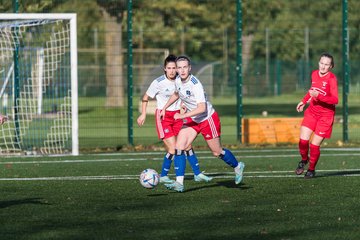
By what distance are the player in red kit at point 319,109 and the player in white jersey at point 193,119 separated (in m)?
1.48

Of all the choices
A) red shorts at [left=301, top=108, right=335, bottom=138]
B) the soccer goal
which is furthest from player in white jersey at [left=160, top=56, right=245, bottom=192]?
the soccer goal

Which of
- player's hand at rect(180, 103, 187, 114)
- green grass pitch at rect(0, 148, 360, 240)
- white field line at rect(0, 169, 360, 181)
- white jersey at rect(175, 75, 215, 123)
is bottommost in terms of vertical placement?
white field line at rect(0, 169, 360, 181)

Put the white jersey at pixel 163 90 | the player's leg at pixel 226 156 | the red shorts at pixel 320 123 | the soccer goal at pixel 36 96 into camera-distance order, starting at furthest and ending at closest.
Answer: the soccer goal at pixel 36 96, the white jersey at pixel 163 90, the red shorts at pixel 320 123, the player's leg at pixel 226 156

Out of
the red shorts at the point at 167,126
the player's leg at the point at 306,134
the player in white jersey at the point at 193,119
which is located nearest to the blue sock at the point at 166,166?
the red shorts at the point at 167,126

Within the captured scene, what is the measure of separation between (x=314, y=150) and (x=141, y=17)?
2721 cm

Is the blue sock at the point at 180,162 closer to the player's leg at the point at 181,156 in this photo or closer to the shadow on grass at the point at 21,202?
the player's leg at the point at 181,156

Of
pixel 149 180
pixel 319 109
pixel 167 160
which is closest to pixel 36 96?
pixel 167 160

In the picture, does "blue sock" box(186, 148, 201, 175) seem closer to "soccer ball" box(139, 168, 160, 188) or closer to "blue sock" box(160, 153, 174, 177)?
"blue sock" box(160, 153, 174, 177)

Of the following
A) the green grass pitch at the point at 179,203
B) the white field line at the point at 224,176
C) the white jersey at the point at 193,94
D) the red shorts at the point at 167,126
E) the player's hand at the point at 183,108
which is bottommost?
the white field line at the point at 224,176

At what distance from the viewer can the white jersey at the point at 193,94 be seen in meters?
14.1

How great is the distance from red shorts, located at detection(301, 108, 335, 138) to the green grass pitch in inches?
28.3

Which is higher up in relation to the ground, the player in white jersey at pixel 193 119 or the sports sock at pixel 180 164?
the player in white jersey at pixel 193 119

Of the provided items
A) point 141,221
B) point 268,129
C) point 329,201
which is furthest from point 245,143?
point 141,221

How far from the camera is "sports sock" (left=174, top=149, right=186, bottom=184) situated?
14047 mm
